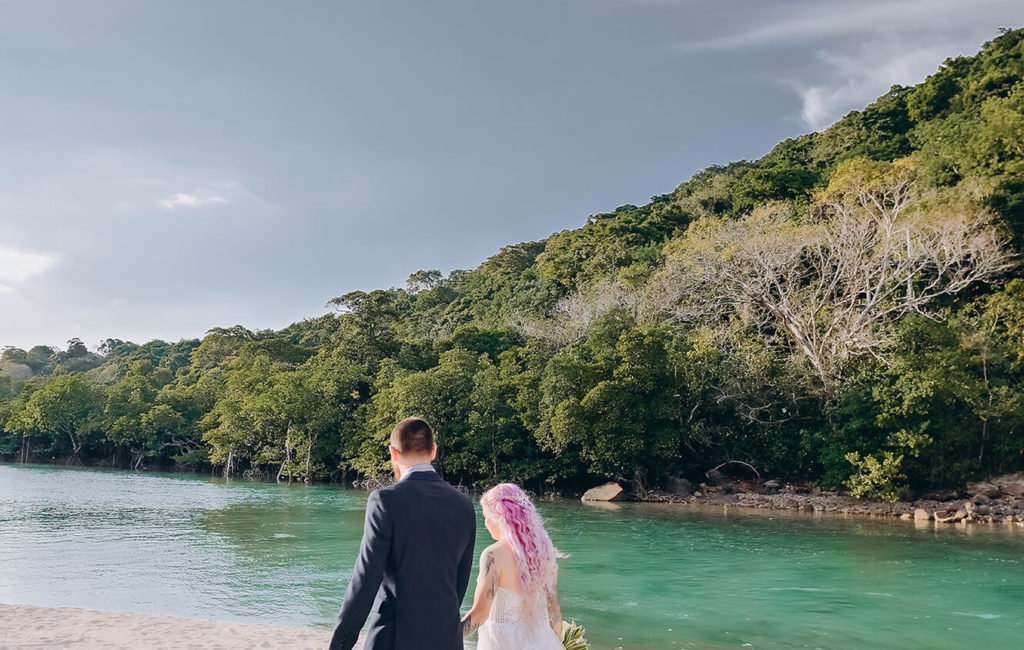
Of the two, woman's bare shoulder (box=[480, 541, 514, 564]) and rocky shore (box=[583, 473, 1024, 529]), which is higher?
woman's bare shoulder (box=[480, 541, 514, 564])

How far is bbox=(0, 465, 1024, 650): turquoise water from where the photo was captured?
1053 centimetres

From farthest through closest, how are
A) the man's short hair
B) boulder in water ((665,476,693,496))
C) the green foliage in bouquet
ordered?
boulder in water ((665,476,693,496)) < the green foliage in bouquet < the man's short hair

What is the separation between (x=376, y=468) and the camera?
1404 inches

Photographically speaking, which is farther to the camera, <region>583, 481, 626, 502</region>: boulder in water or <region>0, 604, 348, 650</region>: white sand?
<region>583, 481, 626, 502</region>: boulder in water

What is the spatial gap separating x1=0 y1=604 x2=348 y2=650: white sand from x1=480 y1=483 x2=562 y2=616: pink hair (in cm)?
565

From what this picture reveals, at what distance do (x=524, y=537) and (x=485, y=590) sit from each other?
33 cm

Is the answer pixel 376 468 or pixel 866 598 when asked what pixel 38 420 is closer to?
pixel 376 468

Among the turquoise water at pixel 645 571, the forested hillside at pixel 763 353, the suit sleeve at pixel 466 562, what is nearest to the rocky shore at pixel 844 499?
the forested hillside at pixel 763 353

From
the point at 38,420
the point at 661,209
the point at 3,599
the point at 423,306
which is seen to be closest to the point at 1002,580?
the point at 3,599

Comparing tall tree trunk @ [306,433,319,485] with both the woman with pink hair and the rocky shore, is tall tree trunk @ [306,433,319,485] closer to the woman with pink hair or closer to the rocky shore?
the rocky shore

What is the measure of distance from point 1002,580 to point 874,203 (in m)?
20.1

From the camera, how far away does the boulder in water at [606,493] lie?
29891 millimetres

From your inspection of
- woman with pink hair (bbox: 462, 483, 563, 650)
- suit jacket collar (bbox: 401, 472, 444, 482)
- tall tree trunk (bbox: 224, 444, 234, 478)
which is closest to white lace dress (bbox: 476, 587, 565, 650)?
woman with pink hair (bbox: 462, 483, 563, 650)

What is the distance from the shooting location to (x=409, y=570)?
9.35 feet
